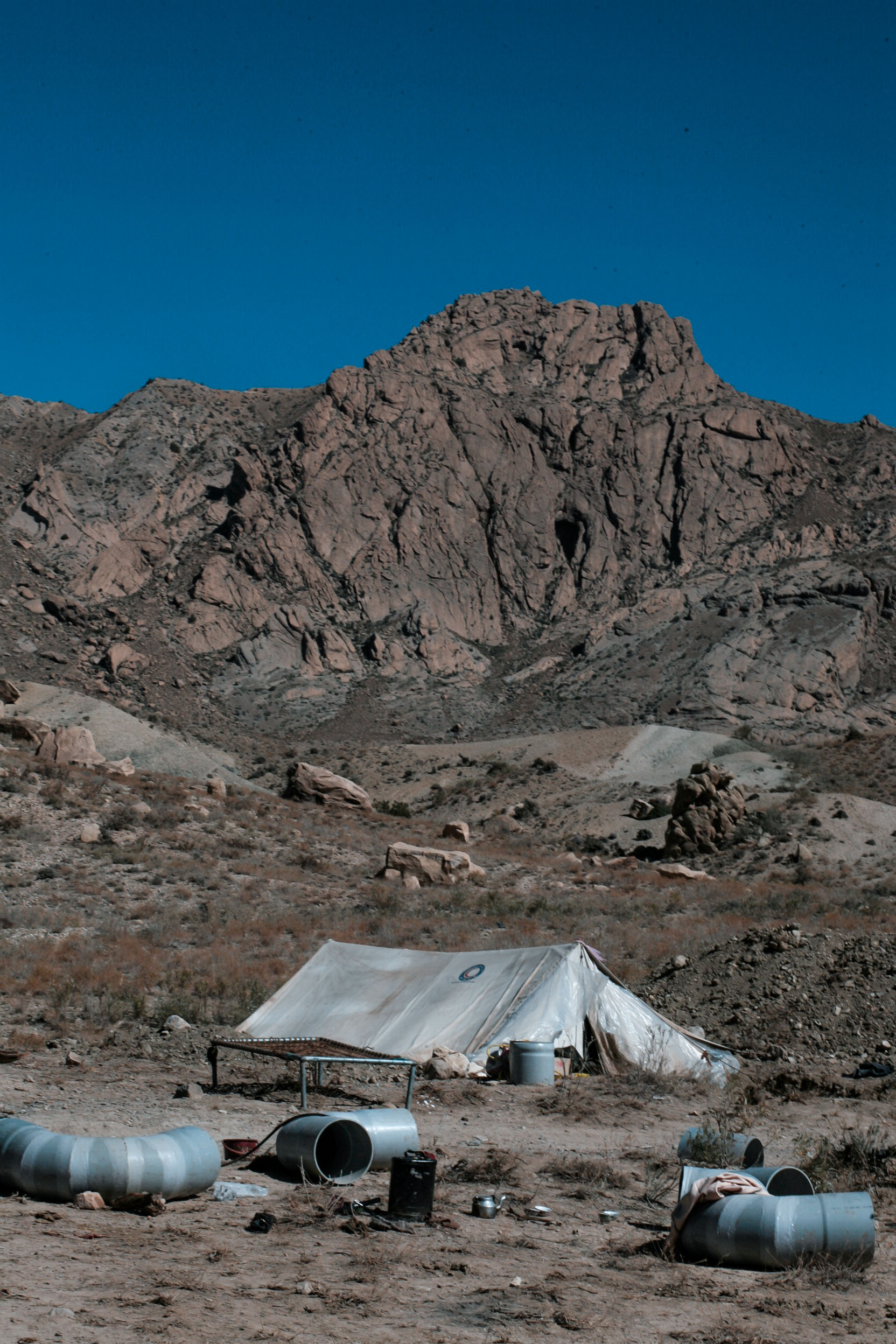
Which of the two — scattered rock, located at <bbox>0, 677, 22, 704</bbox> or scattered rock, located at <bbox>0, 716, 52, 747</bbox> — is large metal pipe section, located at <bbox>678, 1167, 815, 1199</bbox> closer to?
scattered rock, located at <bbox>0, 716, 52, 747</bbox>

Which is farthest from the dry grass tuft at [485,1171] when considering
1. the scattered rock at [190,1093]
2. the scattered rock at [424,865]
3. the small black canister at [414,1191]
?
the scattered rock at [424,865]

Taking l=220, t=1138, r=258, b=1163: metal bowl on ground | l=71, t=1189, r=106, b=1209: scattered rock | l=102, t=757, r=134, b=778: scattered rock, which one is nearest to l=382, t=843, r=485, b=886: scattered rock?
l=102, t=757, r=134, b=778: scattered rock

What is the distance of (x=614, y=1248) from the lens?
662cm

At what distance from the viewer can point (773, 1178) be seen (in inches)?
273

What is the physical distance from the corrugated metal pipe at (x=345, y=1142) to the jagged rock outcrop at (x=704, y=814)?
30656mm

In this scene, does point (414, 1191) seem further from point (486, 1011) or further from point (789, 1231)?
point (486, 1011)

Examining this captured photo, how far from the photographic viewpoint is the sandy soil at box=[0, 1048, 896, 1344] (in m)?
5.09

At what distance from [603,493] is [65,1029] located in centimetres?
8277

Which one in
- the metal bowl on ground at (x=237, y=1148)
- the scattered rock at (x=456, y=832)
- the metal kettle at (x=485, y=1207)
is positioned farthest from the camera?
the scattered rock at (x=456, y=832)

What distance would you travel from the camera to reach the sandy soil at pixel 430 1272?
509cm

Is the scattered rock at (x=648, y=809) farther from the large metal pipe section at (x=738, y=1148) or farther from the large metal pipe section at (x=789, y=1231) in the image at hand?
the large metal pipe section at (x=789, y=1231)

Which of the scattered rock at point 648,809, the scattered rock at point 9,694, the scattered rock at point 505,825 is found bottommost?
the scattered rock at point 505,825

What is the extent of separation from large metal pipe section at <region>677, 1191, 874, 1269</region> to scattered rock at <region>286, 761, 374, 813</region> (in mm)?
34185

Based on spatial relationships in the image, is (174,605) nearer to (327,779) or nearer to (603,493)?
(603,493)
